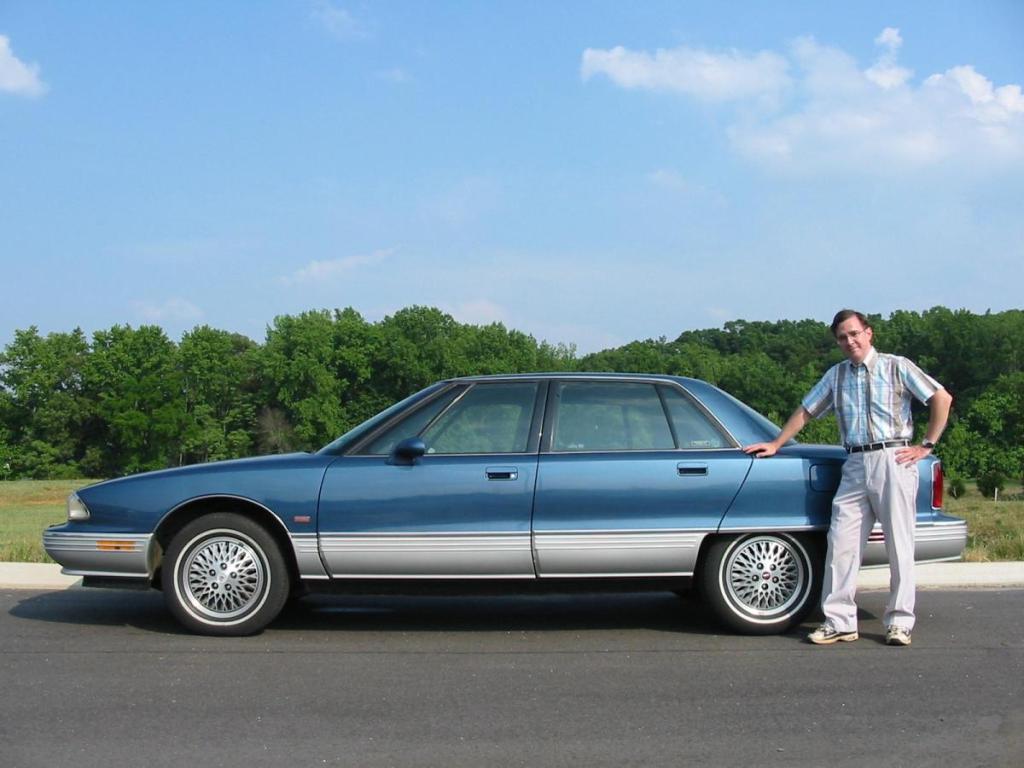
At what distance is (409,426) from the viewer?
22.1ft

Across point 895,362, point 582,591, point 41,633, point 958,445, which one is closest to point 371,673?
point 582,591

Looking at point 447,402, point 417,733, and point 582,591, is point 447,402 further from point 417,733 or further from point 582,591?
point 417,733

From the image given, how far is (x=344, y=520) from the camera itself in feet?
21.2

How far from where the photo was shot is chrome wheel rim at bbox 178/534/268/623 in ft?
21.6

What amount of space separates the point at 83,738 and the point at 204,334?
93.8 m

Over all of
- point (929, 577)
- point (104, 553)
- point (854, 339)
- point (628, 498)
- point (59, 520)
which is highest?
point (854, 339)

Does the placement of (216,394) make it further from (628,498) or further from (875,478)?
(875,478)

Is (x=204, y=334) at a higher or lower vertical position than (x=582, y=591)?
higher

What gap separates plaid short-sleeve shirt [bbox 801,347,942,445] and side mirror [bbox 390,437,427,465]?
8.05ft

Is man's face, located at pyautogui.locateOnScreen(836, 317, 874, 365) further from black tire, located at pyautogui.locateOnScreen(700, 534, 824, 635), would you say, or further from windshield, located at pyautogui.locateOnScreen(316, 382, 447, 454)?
windshield, located at pyautogui.locateOnScreen(316, 382, 447, 454)

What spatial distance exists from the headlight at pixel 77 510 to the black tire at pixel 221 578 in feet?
1.96

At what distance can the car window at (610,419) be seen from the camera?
6.67 metres

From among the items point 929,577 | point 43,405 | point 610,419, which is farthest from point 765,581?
point 43,405

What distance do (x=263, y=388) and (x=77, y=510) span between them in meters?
90.0
